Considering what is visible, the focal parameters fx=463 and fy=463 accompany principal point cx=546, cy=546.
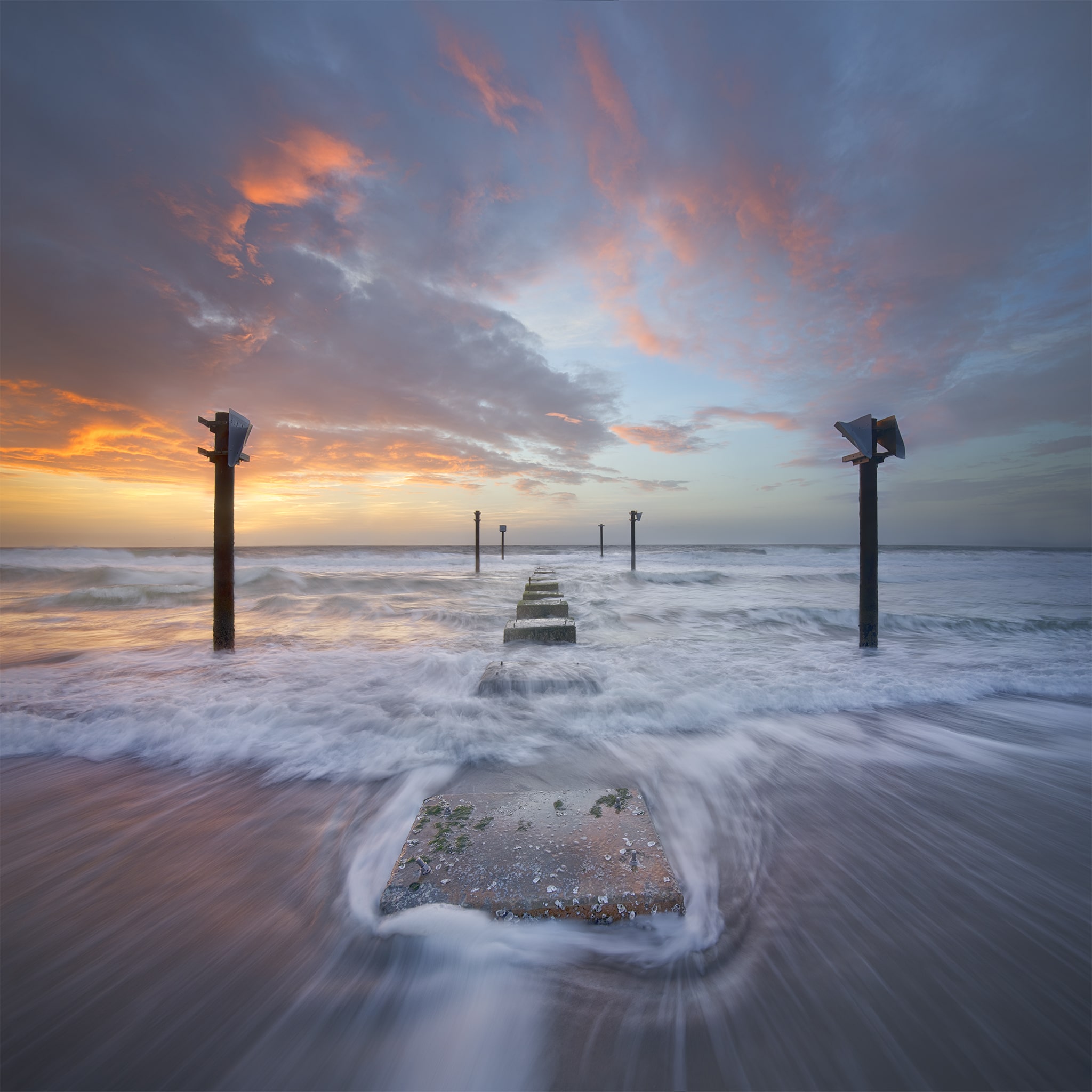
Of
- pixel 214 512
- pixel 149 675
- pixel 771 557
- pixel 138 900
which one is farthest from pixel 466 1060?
pixel 771 557

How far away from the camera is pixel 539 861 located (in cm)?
171

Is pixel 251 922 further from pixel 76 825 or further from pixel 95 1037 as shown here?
pixel 76 825

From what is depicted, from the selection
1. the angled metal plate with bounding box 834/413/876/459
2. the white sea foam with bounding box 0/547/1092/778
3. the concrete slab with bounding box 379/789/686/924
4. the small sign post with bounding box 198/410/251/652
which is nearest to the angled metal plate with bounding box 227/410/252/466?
the small sign post with bounding box 198/410/251/652

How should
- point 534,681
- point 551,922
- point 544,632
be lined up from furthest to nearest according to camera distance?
point 544,632, point 534,681, point 551,922

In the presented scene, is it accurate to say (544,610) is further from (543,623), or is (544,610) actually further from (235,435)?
(235,435)

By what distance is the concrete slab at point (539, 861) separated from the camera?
1.55 metres

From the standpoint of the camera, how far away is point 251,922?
1640 mm

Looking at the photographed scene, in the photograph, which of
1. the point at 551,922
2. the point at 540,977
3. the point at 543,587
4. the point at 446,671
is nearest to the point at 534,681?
the point at 446,671

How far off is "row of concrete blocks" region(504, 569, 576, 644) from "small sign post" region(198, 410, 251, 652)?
347 cm

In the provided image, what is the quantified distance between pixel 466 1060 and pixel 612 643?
5595 millimetres

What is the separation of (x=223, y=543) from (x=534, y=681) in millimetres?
4215

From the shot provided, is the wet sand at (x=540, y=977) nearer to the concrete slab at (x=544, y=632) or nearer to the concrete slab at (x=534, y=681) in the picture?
the concrete slab at (x=534, y=681)

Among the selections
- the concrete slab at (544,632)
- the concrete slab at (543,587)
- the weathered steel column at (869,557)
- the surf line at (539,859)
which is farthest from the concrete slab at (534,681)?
the concrete slab at (543,587)

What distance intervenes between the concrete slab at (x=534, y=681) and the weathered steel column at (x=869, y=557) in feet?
12.6
